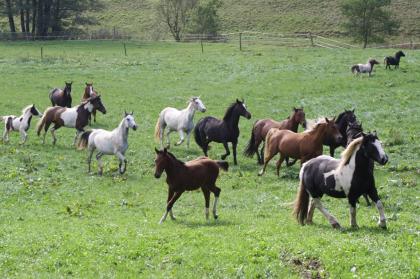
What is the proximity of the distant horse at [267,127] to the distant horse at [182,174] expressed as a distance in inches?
282

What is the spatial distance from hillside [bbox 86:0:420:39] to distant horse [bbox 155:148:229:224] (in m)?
61.6

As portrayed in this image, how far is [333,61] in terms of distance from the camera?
46125mm

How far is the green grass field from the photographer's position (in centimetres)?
1085

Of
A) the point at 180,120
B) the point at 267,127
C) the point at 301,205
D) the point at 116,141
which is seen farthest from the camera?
the point at 180,120

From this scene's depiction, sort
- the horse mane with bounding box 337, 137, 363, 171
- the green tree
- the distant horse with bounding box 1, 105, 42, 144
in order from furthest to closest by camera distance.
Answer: the green tree, the distant horse with bounding box 1, 105, 42, 144, the horse mane with bounding box 337, 137, 363, 171

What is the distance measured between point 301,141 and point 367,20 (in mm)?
54606

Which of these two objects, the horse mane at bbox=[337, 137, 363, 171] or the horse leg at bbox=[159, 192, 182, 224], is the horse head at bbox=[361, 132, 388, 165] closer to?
the horse mane at bbox=[337, 137, 363, 171]

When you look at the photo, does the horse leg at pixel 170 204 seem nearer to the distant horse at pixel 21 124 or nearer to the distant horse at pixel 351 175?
the distant horse at pixel 351 175

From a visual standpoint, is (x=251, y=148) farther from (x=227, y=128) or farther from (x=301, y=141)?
(x=301, y=141)

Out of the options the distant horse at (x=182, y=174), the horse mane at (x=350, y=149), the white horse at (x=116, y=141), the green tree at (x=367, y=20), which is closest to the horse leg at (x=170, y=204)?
the distant horse at (x=182, y=174)

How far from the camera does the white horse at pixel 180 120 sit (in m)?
24.4

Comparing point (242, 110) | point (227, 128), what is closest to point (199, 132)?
point (227, 128)

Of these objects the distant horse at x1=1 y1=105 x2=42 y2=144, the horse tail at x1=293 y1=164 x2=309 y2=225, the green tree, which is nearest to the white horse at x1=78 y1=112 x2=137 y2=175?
the distant horse at x1=1 y1=105 x2=42 y2=144

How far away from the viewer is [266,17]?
86.4m
